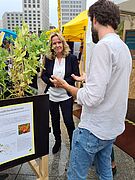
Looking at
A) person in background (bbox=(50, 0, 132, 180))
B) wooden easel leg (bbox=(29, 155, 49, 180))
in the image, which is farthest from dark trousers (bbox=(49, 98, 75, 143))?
person in background (bbox=(50, 0, 132, 180))

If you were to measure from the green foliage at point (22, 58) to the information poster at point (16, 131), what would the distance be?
7.1 inches

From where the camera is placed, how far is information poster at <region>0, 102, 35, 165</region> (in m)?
1.49

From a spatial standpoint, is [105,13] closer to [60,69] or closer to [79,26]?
[60,69]

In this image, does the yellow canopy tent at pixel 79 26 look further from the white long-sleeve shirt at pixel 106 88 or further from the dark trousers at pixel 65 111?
the white long-sleeve shirt at pixel 106 88

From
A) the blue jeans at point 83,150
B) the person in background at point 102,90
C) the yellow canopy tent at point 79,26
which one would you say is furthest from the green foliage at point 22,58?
the yellow canopy tent at point 79,26

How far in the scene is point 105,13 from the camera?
1.26 metres

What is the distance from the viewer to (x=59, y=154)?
118 inches

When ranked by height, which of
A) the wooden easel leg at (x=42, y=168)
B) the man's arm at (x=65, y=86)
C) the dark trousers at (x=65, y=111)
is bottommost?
the wooden easel leg at (x=42, y=168)

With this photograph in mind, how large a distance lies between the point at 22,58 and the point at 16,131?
54 centimetres

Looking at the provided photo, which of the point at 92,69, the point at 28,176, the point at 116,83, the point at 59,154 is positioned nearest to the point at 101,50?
the point at 92,69

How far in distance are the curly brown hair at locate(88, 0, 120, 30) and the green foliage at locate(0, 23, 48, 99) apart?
0.49 metres

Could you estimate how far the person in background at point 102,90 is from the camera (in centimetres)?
121

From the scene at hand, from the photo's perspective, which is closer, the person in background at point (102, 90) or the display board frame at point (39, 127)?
the person in background at point (102, 90)

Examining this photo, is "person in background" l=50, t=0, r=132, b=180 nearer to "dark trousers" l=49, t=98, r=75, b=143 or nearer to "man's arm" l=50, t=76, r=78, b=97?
"man's arm" l=50, t=76, r=78, b=97
